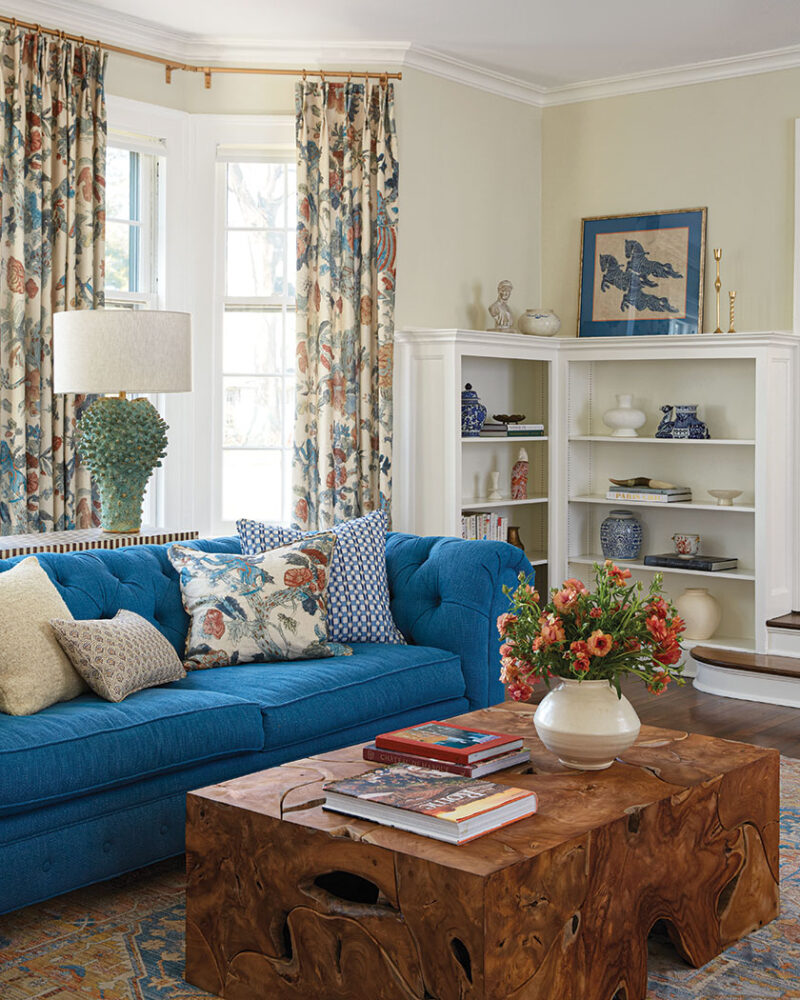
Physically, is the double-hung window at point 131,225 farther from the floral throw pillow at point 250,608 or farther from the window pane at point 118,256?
the floral throw pillow at point 250,608

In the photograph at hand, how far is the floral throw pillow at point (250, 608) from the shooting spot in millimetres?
3707

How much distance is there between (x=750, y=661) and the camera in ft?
17.5

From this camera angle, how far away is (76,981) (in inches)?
100

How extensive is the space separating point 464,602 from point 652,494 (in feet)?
7.38

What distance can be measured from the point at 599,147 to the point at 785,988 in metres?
4.84

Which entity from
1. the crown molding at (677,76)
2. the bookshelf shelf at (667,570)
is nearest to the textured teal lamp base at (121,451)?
the bookshelf shelf at (667,570)

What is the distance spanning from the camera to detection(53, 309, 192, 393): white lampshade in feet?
13.6

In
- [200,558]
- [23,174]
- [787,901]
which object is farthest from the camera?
[23,174]

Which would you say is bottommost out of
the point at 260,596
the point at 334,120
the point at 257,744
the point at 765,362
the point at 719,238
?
the point at 257,744

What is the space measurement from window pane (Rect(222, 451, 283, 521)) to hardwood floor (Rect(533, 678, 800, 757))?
1.63 m

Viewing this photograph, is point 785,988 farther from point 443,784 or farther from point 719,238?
point 719,238

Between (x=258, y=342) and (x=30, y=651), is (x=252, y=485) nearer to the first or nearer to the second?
(x=258, y=342)

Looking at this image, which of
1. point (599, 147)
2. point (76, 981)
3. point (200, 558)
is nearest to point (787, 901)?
point (76, 981)

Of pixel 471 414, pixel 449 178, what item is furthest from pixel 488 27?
pixel 471 414
